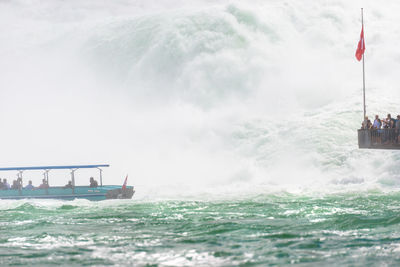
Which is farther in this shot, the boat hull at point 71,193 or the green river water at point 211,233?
the boat hull at point 71,193

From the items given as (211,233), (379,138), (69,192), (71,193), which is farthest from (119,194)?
(211,233)

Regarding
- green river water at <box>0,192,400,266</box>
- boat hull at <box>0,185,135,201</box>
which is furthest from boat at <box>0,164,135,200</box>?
green river water at <box>0,192,400,266</box>

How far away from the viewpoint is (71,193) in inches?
1158

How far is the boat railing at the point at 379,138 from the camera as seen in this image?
25984mm

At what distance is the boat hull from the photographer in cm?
2854

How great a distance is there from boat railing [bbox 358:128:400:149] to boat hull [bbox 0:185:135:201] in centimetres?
1068

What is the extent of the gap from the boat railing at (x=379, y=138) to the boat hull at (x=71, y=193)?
35.0 feet

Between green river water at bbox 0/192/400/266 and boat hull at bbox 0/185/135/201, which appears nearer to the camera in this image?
green river water at bbox 0/192/400/266

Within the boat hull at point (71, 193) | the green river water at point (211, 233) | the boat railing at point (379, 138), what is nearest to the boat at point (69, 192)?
the boat hull at point (71, 193)

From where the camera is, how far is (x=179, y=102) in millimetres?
49469

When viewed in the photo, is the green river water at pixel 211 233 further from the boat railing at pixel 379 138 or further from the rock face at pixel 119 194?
the rock face at pixel 119 194

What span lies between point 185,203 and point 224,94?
23.6 metres

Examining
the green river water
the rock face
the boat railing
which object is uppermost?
the boat railing

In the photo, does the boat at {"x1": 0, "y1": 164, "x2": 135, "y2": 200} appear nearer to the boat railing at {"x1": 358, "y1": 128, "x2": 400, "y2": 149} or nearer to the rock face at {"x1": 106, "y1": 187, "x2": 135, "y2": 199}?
the rock face at {"x1": 106, "y1": 187, "x2": 135, "y2": 199}
